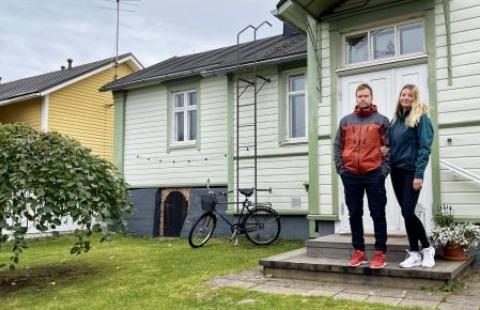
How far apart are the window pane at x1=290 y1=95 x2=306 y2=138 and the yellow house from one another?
8.37 m

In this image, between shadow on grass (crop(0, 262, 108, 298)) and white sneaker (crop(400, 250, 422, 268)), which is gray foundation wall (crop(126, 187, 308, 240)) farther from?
white sneaker (crop(400, 250, 422, 268))

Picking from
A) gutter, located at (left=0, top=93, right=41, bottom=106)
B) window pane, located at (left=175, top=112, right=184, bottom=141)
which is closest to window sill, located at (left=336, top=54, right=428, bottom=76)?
window pane, located at (left=175, top=112, right=184, bottom=141)

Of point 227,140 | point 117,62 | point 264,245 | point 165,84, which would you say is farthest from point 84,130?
point 264,245

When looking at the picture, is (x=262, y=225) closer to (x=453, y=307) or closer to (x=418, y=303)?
(x=418, y=303)

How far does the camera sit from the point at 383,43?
7141 millimetres

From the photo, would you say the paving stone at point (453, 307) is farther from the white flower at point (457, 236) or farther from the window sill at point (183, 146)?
the window sill at point (183, 146)

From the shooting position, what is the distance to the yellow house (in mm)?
16250

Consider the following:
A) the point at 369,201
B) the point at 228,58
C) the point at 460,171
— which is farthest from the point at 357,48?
the point at 228,58

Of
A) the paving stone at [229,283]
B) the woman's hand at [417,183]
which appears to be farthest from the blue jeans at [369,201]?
the paving stone at [229,283]

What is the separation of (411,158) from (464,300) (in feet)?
4.84

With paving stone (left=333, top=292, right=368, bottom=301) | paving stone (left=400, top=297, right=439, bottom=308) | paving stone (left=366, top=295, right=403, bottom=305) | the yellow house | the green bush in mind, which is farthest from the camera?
the yellow house

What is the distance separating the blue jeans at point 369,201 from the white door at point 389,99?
4.63ft

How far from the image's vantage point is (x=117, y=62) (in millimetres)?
19344

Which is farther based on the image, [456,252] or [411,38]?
[411,38]
